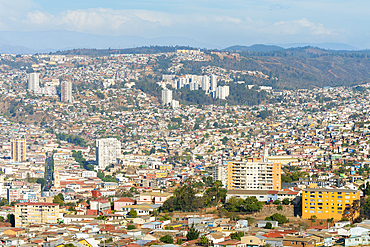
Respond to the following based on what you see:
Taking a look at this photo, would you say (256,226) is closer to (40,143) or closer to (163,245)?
(163,245)

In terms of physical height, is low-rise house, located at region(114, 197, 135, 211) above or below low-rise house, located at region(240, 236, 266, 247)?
below

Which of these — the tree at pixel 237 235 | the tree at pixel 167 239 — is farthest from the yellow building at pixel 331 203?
the tree at pixel 167 239

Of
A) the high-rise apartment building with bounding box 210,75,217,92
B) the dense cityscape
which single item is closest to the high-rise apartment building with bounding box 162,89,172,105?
the dense cityscape

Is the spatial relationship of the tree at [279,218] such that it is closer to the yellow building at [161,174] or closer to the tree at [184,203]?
the tree at [184,203]

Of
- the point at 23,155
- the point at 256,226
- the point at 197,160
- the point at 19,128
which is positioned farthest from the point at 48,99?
the point at 256,226

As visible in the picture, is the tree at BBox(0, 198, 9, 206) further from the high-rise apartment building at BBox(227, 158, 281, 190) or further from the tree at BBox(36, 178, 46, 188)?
the high-rise apartment building at BBox(227, 158, 281, 190)
